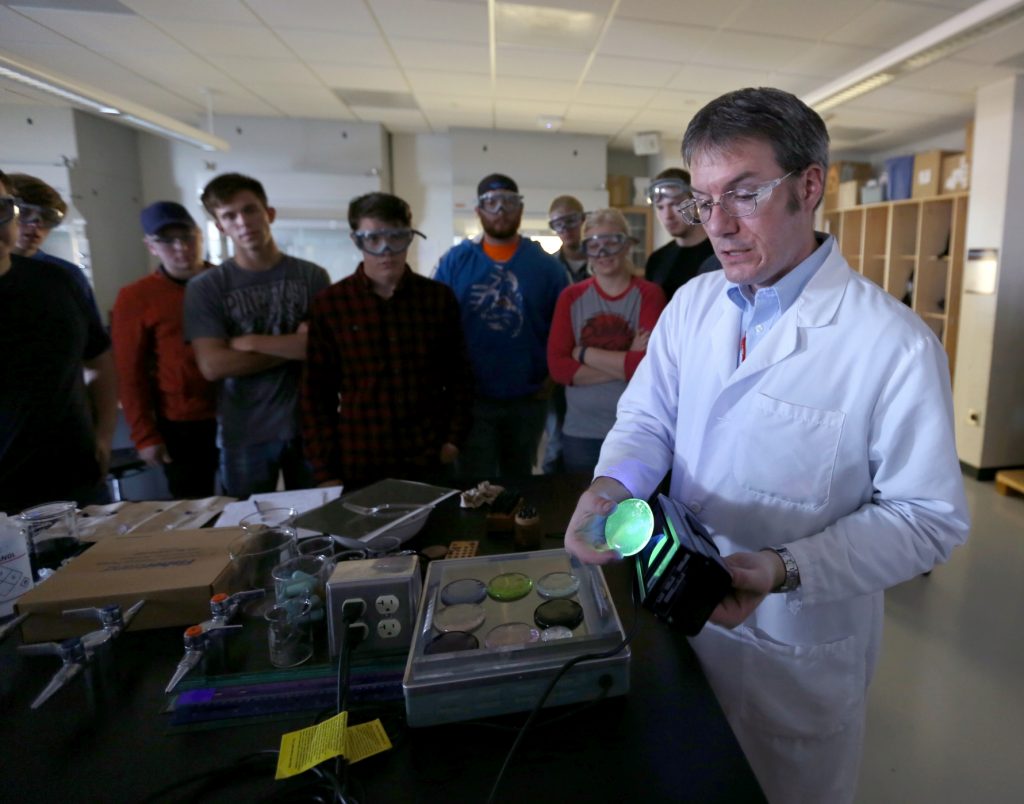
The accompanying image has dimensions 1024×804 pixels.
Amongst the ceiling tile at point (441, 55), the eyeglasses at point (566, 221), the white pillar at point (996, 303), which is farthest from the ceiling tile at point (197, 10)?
the white pillar at point (996, 303)

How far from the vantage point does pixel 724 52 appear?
3.60 metres

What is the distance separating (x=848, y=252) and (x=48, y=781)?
725 cm

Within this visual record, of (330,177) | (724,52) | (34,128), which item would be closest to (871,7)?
(724,52)

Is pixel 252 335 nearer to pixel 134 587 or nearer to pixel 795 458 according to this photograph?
pixel 134 587

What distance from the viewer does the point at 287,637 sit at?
904 mm

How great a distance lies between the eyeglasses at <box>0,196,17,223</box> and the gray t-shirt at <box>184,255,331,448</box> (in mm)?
627

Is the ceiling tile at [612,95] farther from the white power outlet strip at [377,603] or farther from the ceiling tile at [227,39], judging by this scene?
the white power outlet strip at [377,603]

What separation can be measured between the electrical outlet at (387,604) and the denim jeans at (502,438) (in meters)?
1.45

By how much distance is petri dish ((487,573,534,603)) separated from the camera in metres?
0.89

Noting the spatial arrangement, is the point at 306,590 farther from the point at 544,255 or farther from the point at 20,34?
the point at 20,34

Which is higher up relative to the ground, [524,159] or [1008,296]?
[524,159]

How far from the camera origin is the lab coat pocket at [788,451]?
3.04 feet

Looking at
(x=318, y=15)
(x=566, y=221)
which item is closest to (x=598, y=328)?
(x=566, y=221)

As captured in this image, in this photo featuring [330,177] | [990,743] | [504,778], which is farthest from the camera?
[330,177]
